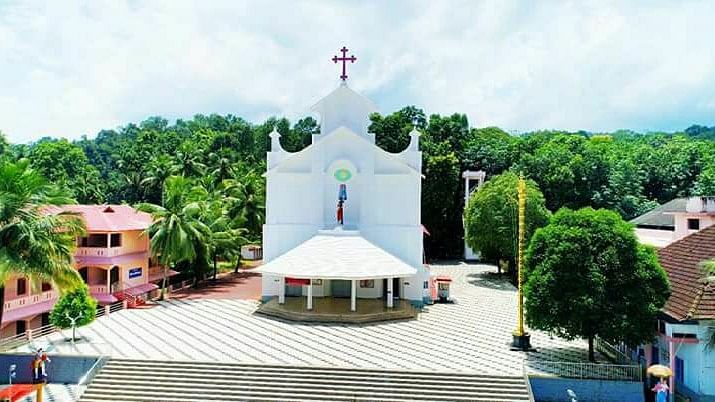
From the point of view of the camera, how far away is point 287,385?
17.6 metres

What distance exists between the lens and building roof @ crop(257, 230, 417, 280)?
24.9 meters

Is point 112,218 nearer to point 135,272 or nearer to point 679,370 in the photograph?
point 135,272

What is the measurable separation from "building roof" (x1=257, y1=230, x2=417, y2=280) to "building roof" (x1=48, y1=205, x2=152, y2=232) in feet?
29.2

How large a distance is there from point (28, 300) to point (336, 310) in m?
14.2

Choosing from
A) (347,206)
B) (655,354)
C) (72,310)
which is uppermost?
(347,206)

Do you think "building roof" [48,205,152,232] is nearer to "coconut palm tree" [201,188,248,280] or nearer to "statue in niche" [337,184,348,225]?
"coconut palm tree" [201,188,248,280]

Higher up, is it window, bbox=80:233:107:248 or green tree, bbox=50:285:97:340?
window, bbox=80:233:107:248

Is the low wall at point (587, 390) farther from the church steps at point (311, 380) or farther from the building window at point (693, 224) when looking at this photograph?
the building window at point (693, 224)

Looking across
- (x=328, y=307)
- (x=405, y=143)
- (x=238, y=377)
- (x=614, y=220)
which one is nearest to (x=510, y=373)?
(x=614, y=220)

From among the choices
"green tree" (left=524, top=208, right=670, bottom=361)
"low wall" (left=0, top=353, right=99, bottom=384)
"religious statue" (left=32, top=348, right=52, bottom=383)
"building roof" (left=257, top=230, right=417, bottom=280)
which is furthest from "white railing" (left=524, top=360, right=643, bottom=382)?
"religious statue" (left=32, top=348, right=52, bottom=383)

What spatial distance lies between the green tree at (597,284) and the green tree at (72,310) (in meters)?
A: 16.7

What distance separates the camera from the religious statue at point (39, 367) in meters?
18.0

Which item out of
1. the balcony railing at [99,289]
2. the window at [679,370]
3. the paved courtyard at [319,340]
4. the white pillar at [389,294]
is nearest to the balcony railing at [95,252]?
the balcony railing at [99,289]

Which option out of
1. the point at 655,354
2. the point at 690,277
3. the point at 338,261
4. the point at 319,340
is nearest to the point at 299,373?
the point at 319,340
